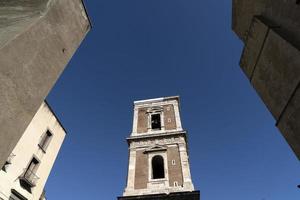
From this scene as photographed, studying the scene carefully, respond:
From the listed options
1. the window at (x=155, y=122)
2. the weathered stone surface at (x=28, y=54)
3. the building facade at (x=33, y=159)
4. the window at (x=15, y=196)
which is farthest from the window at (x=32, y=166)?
the window at (x=155, y=122)

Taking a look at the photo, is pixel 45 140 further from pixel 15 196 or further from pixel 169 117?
pixel 169 117

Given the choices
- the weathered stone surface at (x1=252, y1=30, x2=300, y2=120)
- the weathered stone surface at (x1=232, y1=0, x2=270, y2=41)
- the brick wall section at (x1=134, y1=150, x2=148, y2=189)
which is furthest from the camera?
the brick wall section at (x1=134, y1=150, x2=148, y2=189)

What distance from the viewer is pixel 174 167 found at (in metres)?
15.9

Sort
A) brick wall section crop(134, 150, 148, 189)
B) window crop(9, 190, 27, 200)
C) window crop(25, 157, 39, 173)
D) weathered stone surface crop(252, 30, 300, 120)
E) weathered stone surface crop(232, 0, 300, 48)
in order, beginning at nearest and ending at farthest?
weathered stone surface crop(252, 30, 300, 120) → weathered stone surface crop(232, 0, 300, 48) → window crop(9, 190, 27, 200) → window crop(25, 157, 39, 173) → brick wall section crop(134, 150, 148, 189)

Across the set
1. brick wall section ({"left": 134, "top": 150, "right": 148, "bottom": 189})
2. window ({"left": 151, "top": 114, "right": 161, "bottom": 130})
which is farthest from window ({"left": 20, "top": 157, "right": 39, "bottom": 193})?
window ({"left": 151, "top": 114, "right": 161, "bottom": 130})

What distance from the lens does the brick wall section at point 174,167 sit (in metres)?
15.0

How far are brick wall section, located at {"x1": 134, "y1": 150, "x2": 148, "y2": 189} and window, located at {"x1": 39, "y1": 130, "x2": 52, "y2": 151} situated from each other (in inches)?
267

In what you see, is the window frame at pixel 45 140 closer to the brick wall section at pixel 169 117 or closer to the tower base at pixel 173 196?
the tower base at pixel 173 196

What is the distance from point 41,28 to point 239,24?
695cm

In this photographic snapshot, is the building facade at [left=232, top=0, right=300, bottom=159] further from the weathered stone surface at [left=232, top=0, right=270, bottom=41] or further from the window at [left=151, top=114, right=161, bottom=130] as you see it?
the window at [left=151, top=114, right=161, bottom=130]

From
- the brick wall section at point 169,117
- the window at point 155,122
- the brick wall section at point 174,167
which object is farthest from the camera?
the window at point 155,122

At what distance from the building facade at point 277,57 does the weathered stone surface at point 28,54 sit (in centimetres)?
683

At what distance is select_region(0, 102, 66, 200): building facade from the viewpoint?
11469 mm

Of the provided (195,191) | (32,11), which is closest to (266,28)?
(32,11)
